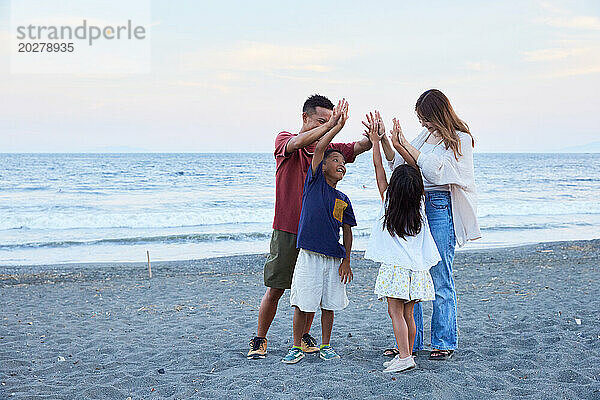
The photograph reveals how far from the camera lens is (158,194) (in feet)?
93.7

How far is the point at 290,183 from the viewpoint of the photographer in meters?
4.02

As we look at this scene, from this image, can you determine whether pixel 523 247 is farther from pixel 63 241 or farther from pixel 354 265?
pixel 63 241

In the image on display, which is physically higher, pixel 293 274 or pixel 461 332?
pixel 293 274

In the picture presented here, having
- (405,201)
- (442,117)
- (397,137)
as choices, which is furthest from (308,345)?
(442,117)

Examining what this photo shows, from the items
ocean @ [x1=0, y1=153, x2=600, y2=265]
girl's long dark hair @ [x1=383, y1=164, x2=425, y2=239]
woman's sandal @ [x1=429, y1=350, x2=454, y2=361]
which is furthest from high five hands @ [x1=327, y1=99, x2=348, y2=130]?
ocean @ [x1=0, y1=153, x2=600, y2=265]

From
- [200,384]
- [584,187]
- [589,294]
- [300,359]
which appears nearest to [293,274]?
[300,359]

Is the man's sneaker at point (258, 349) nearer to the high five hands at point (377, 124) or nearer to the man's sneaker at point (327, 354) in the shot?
the man's sneaker at point (327, 354)

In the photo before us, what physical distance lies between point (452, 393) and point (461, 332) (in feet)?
5.61

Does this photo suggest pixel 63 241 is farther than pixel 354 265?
Yes

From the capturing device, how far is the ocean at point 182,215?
13.6 meters

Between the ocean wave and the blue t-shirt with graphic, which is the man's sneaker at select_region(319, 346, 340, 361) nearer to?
the blue t-shirt with graphic

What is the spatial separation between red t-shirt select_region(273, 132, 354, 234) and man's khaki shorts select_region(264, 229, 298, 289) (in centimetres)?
7

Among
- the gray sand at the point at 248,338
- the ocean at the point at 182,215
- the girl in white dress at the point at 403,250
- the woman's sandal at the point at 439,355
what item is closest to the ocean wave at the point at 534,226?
the ocean at the point at 182,215

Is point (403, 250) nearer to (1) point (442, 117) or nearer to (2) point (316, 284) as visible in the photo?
(2) point (316, 284)
